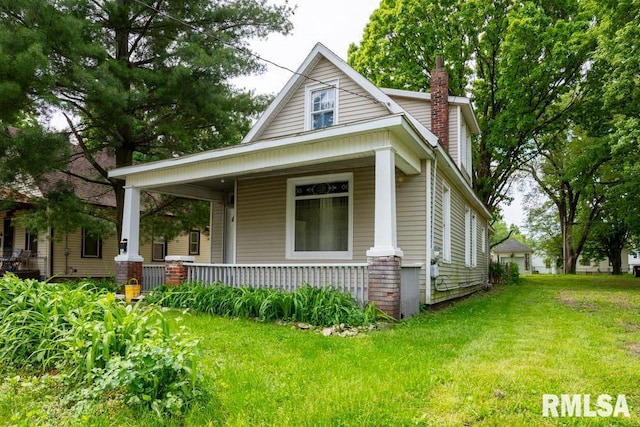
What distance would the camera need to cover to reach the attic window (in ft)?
34.1

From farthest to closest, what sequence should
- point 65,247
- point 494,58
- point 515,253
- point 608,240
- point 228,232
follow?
point 515,253 < point 608,240 < point 494,58 < point 65,247 < point 228,232

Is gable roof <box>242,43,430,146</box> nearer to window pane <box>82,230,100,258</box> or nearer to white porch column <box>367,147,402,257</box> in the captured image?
white porch column <box>367,147,402,257</box>

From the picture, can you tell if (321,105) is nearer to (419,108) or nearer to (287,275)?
(419,108)

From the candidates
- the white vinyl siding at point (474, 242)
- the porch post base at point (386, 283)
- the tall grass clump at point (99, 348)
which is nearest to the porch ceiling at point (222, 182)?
the porch post base at point (386, 283)

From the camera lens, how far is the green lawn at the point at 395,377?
288 cm

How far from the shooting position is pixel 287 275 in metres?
7.92

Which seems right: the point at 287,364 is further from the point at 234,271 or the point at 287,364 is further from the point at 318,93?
the point at 318,93

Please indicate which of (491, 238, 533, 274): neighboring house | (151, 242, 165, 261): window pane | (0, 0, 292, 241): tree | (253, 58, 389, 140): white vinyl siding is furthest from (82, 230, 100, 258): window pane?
(491, 238, 533, 274): neighboring house

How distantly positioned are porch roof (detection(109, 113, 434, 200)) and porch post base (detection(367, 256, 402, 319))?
1787mm

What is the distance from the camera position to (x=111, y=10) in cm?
1156

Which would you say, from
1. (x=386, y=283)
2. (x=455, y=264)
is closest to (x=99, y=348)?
(x=386, y=283)

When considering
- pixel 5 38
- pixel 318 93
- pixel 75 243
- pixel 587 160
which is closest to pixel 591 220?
pixel 587 160

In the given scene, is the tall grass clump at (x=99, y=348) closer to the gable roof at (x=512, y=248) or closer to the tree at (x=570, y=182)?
the tree at (x=570, y=182)

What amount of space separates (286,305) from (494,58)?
57.3 ft
